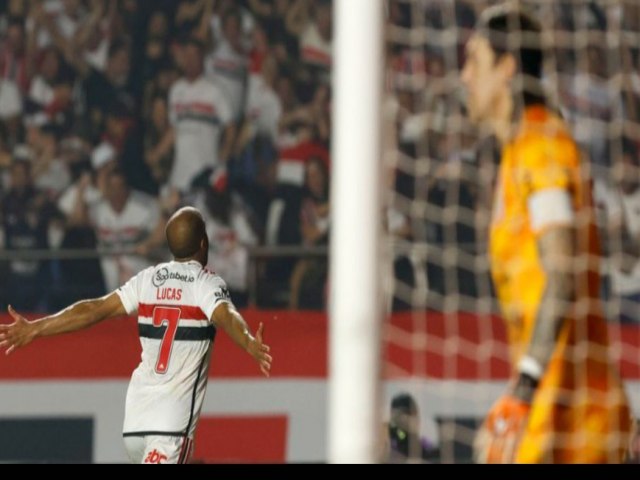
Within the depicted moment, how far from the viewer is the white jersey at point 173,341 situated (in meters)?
5.29

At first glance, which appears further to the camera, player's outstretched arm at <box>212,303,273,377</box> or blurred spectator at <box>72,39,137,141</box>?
blurred spectator at <box>72,39,137,141</box>

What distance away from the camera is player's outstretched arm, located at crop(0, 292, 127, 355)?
17.3 feet

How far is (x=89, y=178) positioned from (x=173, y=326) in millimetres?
3725

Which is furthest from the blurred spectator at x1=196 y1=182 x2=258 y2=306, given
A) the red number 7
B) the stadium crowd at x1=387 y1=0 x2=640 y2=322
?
the red number 7

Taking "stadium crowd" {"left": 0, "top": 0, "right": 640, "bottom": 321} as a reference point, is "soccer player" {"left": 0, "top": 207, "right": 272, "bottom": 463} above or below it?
below

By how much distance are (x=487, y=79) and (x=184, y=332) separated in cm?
156

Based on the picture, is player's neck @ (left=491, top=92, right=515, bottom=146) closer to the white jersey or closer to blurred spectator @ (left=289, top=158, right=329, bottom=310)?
the white jersey

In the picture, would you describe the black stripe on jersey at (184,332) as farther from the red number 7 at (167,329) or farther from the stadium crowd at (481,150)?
the stadium crowd at (481,150)

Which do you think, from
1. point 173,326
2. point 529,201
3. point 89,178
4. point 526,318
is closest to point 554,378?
point 526,318

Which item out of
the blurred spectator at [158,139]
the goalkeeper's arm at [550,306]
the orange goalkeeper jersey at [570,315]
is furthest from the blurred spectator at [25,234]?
the goalkeeper's arm at [550,306]

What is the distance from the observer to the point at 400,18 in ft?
27.0

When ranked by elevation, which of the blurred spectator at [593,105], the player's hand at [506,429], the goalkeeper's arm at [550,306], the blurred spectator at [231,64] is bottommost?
the player's hand at [506,429]

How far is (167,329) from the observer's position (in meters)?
5.30

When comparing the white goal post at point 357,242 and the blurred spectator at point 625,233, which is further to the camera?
the blurred spectator at point 625,233
